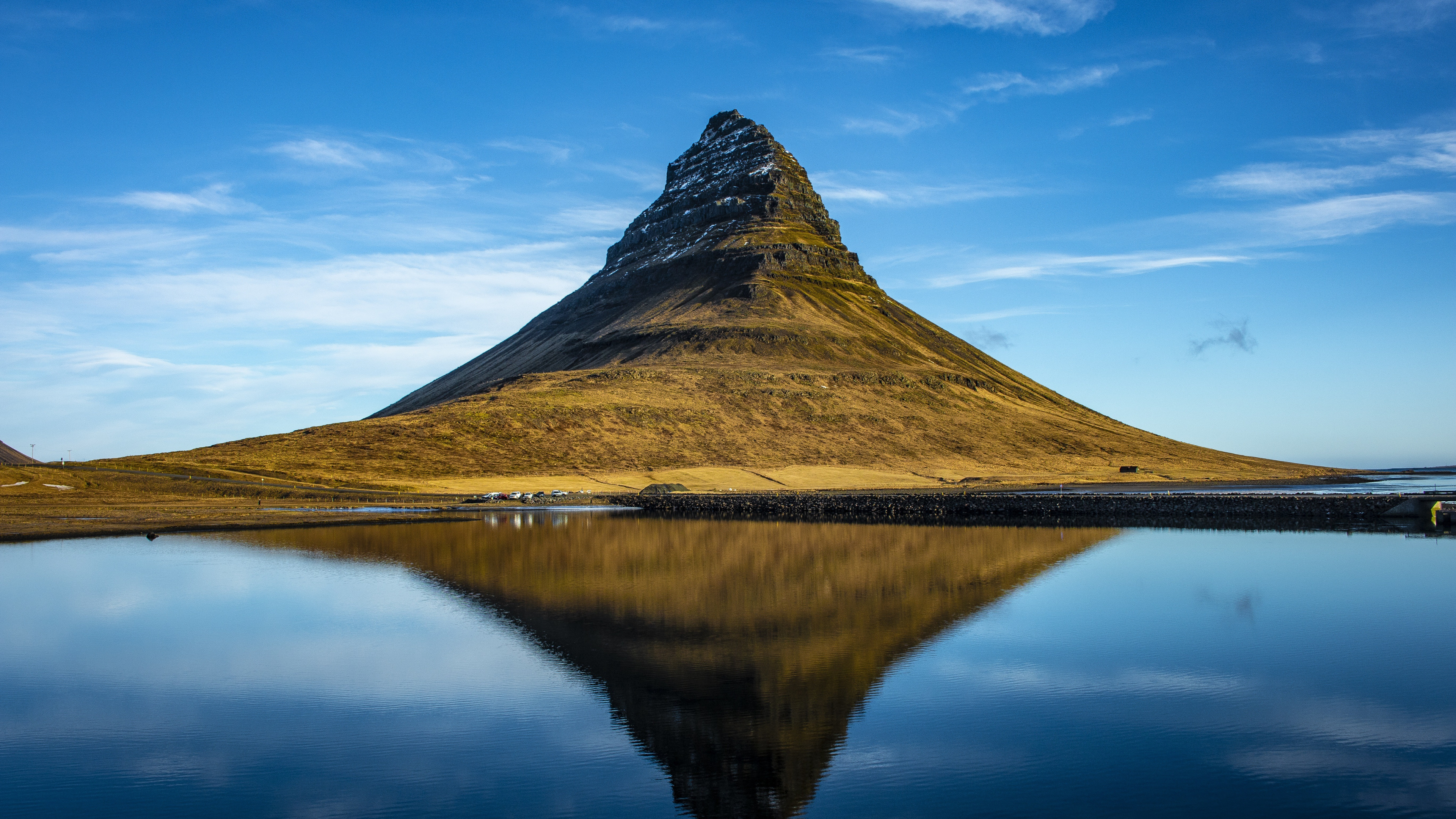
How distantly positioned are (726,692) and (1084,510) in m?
63.9

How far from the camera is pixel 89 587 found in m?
36.4

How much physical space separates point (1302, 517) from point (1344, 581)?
37887 millimetres

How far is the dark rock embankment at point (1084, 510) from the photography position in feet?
226

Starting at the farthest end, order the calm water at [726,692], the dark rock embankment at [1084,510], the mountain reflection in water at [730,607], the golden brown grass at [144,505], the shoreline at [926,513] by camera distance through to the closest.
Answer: the dark rock embankment at [1084,510] → the shoreline at [926,513] → the golden brown grass at [144,505] → the mountain reflection in water at [730,607] → the calm water at [726,692]

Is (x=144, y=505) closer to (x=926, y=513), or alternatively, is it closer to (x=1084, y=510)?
(x=926, y=513)

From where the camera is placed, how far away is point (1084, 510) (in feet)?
252

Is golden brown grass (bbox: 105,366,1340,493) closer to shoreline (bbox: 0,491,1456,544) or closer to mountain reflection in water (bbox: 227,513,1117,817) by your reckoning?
shoreline (bbox: 0,491,1456,544)

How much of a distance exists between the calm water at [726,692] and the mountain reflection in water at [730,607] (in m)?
0.13

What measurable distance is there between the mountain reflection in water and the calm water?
0.13m

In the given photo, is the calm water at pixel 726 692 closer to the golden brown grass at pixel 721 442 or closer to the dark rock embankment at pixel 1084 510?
the dark rock embankment at pixel 1084 510

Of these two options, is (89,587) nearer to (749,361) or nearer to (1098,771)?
(1098,771)

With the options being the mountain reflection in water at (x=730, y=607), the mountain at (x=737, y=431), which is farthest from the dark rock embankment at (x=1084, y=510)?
the mountain at (x=737, y=431)

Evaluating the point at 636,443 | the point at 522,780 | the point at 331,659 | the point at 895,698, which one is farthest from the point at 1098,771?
the point at 636,443

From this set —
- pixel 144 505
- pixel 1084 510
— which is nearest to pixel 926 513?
pixel 1084 510
